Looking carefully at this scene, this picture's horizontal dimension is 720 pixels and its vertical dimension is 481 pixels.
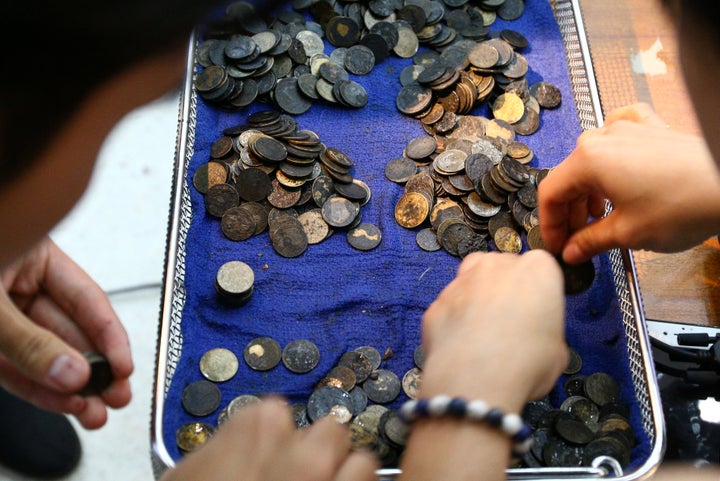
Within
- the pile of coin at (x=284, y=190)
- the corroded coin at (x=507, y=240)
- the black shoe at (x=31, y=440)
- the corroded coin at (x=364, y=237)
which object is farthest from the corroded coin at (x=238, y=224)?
the black shoe at (x=31, y=440)

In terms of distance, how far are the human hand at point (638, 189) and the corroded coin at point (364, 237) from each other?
390 mm

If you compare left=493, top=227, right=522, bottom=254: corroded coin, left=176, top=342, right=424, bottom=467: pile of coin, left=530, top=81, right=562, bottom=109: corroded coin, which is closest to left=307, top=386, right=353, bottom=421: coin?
left=176, top=342, right=424, bottom=467: pile of coin

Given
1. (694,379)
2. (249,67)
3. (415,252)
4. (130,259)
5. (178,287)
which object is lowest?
(130,259)

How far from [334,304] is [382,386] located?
0.21m

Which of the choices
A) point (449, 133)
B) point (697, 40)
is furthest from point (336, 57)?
point (697, 40)

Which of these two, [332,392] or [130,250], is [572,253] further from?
[130,250]

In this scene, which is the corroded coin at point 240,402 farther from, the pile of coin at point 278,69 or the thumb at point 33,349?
the pile of coin at point 278,69

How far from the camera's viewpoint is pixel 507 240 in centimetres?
146

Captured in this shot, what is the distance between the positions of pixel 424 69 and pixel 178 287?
881mm

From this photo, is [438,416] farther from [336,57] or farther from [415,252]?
[336,57]

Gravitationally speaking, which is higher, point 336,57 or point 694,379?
point 336,57

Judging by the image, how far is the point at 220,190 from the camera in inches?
59.7

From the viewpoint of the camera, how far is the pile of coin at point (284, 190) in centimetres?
148

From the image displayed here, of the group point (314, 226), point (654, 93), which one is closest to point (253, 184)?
point (314, 226)
